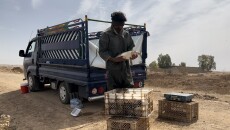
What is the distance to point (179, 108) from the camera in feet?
23.6

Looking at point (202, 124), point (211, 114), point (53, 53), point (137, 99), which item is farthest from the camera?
point (53, 53)

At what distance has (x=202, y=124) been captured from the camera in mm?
6926

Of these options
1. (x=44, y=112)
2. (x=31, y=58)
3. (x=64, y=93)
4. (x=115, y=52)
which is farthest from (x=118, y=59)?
(x=31, y=58)

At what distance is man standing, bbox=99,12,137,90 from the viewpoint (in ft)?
17.4

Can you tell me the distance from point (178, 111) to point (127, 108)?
8.44 ft

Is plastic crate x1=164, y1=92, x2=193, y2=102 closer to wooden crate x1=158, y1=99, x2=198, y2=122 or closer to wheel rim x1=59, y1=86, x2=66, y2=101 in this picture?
wooden crate x1=158, y1=99, x2=198, y2=122

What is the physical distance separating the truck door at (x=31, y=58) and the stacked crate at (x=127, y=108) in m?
7.72

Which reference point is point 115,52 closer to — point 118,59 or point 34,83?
point 118,59

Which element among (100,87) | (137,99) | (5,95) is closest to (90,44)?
(100,87)

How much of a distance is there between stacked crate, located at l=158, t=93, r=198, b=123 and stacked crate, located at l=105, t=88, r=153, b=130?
2090mm

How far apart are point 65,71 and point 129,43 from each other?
14.1ft

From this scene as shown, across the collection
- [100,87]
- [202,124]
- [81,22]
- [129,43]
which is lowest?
[202,124]

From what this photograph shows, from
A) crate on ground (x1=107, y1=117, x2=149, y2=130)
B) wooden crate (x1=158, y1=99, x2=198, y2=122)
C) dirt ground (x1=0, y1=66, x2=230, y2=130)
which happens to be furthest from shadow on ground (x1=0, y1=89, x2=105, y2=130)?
crate on ground (x1=107, y1=117, x2=149, y2=130)

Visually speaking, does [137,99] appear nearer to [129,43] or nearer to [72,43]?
[129,43]
